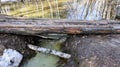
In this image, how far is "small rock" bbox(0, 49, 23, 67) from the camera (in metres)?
3.47

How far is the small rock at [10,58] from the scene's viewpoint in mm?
3471

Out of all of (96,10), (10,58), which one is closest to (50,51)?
(10,58)

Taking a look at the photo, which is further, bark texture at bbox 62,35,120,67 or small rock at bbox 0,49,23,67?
small rock at bbox 0,49,23,67

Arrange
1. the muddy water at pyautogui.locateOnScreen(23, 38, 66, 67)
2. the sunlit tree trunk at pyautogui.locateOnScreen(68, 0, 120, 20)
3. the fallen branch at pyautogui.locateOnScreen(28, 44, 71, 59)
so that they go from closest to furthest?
the fallen branch at pyautogui.locateOnScreen(28, 44, 71, 59), the muddy water at pyautogui.locateOnScreen(23, 38, 66, 67), the sunlit tree trunk at pyautogui.locateOnScreen(68, 0, 120, 20)

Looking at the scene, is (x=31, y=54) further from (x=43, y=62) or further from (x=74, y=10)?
(x=74, y=10)

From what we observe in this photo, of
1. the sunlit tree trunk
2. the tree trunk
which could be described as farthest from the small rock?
the sunlit tree trunk

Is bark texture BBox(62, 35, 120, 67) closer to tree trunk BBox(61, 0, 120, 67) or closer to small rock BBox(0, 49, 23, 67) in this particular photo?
tree trunk BBox(61, 0, 120, 67)

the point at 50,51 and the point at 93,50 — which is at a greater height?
the point at 93,50

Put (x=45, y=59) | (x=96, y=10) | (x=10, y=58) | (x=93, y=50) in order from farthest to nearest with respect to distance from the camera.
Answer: (x=96, y=10)
(x=45, y=59)
(x=10, y=58)
(x=93, y=50)

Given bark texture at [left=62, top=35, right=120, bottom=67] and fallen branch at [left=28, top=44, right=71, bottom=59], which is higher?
bark texture at [left=62, top=35, right=120, bottom=67]

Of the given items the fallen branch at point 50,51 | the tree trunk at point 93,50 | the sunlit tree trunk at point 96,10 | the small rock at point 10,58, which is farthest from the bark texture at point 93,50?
the sunlit tree trunk at point 96,10

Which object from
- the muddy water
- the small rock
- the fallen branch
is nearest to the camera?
the small rock

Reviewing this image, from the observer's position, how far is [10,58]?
3.54 metres

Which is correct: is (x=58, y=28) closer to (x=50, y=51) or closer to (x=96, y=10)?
(x=50, y=51)
